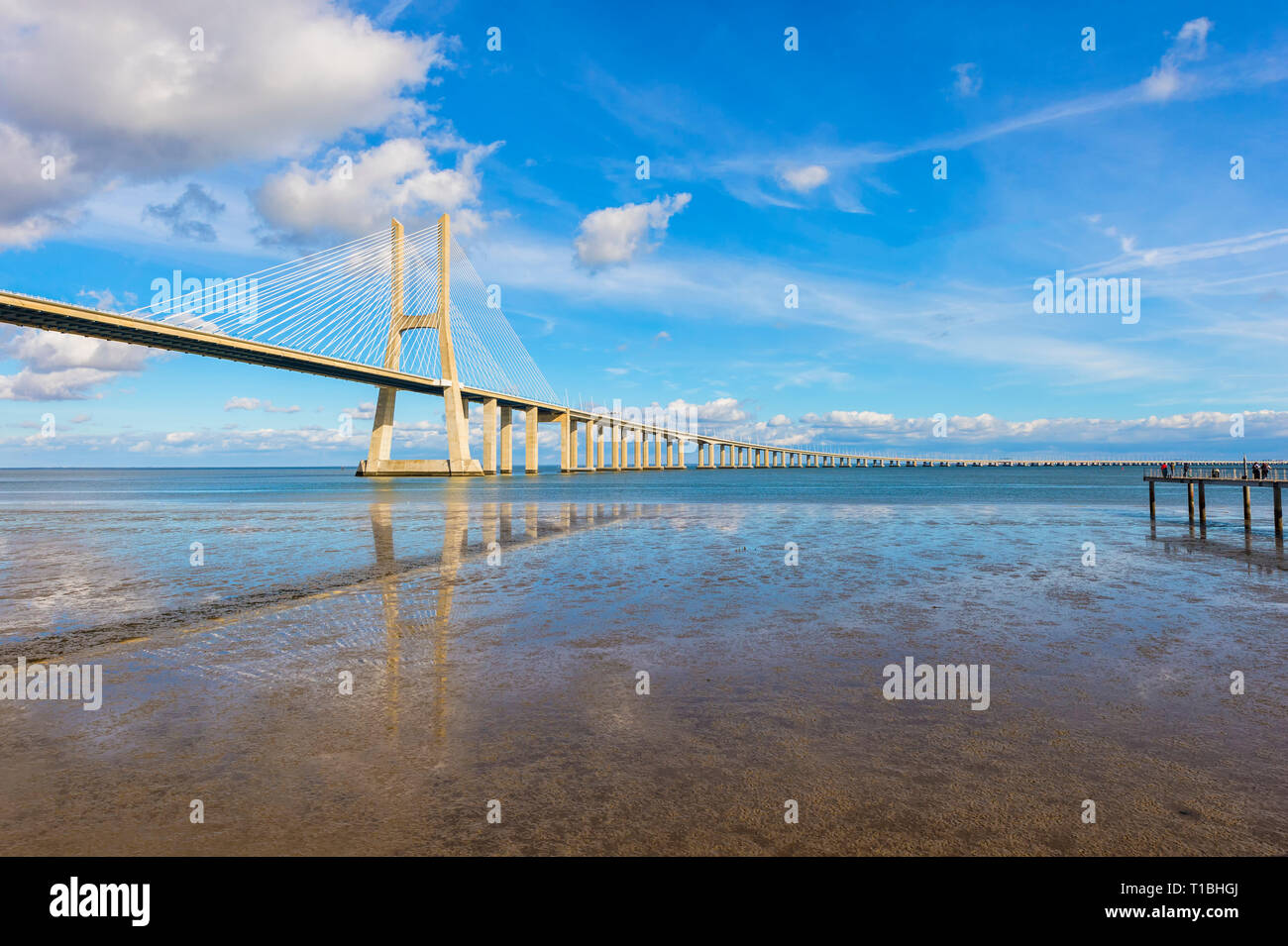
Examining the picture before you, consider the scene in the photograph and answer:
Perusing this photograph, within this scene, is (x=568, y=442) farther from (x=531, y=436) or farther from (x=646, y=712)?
(x=646, y=712)

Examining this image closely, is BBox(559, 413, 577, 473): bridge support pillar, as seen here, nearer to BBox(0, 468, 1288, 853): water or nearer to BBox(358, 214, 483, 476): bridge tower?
BBox(358, 214, 483, 476): bridge tower

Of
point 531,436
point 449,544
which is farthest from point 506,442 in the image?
point 449,544

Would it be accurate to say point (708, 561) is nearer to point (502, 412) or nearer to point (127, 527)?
point (127, 527)

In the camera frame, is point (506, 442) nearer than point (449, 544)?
No

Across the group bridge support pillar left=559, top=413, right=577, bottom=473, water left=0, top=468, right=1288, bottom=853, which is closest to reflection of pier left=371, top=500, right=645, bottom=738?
water left=0, top=468, right=1288, bottom=853

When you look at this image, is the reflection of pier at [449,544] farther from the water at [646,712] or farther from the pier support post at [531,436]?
the pier support post at [531,436]

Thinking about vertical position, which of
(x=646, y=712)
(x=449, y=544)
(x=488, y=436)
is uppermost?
(x=488, y=436)
